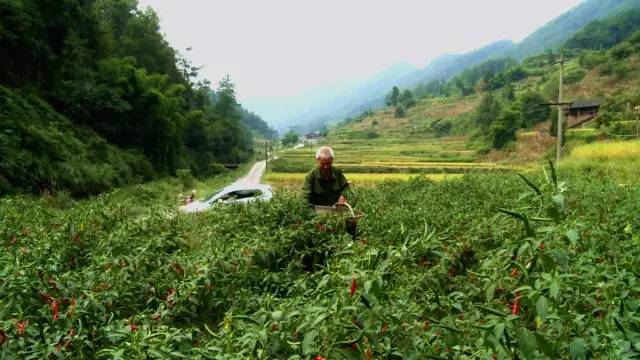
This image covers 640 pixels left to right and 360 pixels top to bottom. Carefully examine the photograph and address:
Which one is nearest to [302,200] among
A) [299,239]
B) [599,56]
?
[299,239]

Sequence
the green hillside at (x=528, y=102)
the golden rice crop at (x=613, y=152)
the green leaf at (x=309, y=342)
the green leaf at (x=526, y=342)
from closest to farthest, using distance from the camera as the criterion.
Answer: the green leaf at (x=526, y=342) < the green leaf at (x=309, y=342) < the golden rice crop at (x=613, y=152) < the green hillside at (x=528, y=102)

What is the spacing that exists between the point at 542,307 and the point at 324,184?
161 inches

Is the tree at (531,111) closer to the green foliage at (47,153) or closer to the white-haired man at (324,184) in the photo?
the green foliage at (47,153)

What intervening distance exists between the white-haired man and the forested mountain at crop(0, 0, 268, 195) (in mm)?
12611

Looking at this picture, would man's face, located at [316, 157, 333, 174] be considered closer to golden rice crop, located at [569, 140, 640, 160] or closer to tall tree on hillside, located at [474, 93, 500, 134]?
golden rice crop, located at [569, 140, 640, 160]

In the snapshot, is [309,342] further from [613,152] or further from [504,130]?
[504,130]

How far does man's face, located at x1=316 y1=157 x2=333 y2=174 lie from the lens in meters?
5.14

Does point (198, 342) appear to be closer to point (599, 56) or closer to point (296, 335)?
point (296, 335)

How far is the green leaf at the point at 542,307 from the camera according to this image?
1.30 metres

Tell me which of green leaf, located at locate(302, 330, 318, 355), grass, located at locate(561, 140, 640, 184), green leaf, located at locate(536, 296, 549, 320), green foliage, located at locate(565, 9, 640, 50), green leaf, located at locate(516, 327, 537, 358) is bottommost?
grass, located at locate(561, 140, 640, 184)

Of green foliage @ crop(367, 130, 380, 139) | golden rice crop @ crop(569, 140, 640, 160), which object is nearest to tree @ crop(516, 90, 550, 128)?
green foliage @ crop(367, 130, 380, 139)

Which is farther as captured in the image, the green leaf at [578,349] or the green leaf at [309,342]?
the green leaf at [309,342]

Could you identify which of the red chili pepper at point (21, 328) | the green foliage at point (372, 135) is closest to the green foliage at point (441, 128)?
the green foliage at point (372, 135)

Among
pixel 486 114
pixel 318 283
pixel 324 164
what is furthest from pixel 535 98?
pixel 318 283
